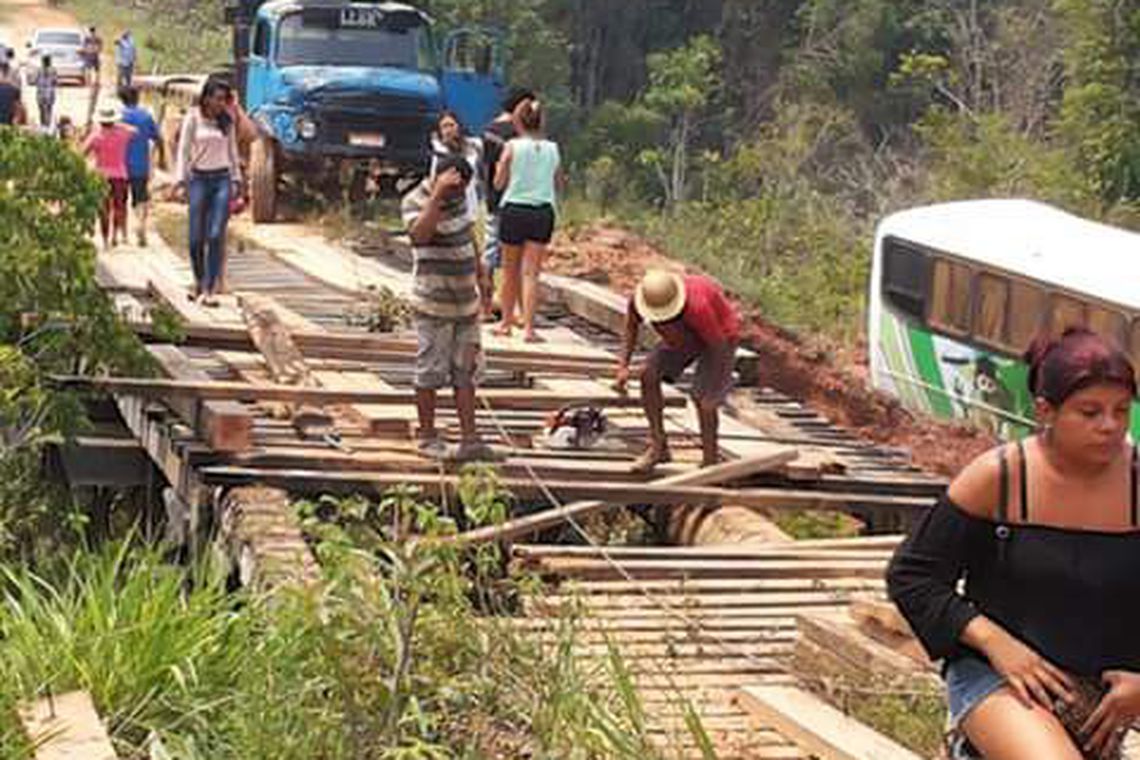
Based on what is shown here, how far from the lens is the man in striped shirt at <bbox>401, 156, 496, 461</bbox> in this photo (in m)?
11.0

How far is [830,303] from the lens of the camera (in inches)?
1065

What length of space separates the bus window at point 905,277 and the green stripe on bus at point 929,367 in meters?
0.20

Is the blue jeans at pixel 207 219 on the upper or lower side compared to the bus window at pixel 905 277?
upper

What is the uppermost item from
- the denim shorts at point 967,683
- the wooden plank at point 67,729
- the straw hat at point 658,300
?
the denim shorts at point 967,683

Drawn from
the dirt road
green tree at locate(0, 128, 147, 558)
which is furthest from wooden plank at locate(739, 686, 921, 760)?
the dirt road

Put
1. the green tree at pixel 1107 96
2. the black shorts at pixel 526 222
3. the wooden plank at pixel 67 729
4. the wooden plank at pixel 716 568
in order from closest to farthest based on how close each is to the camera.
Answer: the wooden plank at pixel 67 729 → the wooden plank at pixel 716 568 → the black shorts at pixel 526 222 → the green tree at pixel 1107 96

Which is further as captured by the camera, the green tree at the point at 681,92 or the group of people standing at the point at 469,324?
the green tree at the point at 681,92

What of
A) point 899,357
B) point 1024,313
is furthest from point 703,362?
point 899,357

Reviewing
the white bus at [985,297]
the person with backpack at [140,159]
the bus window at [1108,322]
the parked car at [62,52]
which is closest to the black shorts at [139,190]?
the person with backpack at [140,159]

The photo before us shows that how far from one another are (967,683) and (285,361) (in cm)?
843

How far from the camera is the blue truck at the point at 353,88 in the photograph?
25.2m

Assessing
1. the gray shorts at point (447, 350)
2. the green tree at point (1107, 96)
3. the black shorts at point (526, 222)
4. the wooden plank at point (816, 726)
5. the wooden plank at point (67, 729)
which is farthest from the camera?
the green tree at point (1107, 96)

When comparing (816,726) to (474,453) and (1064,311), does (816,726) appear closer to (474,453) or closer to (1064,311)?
(474,453)

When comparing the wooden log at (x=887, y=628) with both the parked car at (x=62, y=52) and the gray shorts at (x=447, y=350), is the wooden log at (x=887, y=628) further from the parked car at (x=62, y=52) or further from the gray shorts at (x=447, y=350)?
the parked car at (x=62, y=52)
